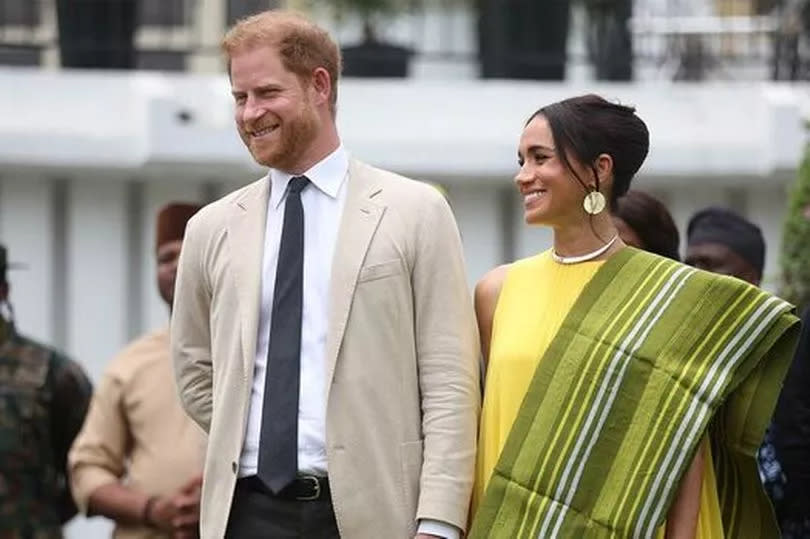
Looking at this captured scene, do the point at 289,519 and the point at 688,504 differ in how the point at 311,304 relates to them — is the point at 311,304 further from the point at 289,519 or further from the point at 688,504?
the point at 688,504

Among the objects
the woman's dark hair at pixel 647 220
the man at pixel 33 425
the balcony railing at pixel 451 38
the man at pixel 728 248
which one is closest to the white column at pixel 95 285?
the balcony railing at pixel 451 38

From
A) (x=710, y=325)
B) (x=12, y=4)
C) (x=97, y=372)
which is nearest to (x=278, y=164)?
(x=710, y=325)

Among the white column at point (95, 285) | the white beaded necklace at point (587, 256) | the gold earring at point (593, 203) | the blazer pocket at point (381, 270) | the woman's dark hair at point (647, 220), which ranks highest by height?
the gold earring at point (593, 203)

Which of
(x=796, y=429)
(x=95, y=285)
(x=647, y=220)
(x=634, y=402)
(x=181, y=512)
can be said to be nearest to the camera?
(x=634, y=402)

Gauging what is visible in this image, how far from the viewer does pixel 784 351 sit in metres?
5.72

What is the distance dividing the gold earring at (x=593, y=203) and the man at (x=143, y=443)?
7.98 ft

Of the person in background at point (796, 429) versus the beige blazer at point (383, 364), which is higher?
the beige blazer at point (383, 364)

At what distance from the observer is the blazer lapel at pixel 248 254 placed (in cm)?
578

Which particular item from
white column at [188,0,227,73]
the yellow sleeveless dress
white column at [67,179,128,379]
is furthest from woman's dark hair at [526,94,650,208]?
white column at [188,0,227,73]

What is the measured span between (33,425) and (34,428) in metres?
0.01

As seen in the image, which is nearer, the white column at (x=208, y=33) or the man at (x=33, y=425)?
the man at (x=33, y=425)

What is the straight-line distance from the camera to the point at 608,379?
5.66 m

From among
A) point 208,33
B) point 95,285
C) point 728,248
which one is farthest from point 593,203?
point 208,33

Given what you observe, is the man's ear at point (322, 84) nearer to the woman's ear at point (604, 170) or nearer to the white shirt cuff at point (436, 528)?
the woman's ear at point (604, 170)
